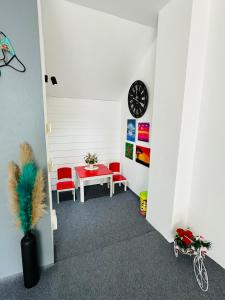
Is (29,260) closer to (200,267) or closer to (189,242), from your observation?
(189,242)

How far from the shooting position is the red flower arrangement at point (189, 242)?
5.63 ft

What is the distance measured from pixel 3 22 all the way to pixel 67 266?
2.38m

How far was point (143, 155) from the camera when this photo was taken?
3.16 m

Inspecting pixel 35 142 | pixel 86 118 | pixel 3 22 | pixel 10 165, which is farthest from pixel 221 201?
pixel 86 118

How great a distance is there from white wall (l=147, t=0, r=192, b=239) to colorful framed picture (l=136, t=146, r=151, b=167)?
61cm

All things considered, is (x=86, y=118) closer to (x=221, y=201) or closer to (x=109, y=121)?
(x=109, y=121)

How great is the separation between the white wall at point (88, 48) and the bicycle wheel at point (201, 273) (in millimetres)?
3099

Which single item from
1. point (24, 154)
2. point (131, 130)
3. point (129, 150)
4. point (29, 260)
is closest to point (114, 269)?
point (29, 260)

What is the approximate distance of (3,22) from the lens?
1.27 m

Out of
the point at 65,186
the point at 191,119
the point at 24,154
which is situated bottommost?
the point at 65,186

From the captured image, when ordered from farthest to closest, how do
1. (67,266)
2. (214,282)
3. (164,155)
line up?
(164,155) → (67,266) → (214,282)

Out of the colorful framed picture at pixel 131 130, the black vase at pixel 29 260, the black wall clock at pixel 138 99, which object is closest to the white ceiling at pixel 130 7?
the black wall clock at pixel 138 99

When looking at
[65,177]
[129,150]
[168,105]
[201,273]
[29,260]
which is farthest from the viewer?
[129,150]

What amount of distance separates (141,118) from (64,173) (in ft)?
Answer: 6.53
